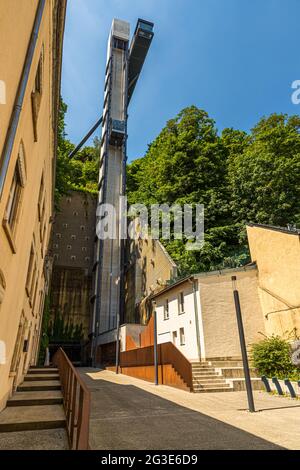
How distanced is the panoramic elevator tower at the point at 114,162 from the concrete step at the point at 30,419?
24.7 m

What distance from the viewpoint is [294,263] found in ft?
55.5

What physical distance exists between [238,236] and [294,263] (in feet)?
36.3

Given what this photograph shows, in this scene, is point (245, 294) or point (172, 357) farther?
point (245, 294)

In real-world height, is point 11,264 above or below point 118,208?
below

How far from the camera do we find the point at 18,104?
559 centimetres

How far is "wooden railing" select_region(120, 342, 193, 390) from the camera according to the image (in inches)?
530

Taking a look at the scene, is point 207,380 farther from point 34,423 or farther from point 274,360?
point 34,423

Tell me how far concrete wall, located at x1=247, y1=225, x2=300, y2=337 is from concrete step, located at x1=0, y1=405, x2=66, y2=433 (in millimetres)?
13769

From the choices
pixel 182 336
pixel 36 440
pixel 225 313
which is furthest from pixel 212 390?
pixel 36 440

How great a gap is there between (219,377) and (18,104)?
14.4 m

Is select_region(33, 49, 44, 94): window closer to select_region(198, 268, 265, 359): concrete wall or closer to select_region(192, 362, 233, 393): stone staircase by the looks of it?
select_region(192, 362, 233, 393): stone staircase

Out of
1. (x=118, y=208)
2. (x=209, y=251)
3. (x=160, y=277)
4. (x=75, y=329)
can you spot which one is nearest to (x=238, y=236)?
(x=209, y=251)
